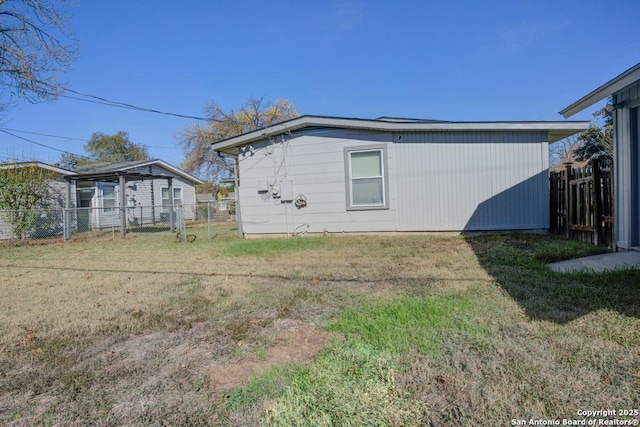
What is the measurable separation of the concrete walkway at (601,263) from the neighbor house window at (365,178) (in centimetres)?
445

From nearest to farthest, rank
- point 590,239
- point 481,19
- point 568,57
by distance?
point 590,239, point 481,19, point 568,57

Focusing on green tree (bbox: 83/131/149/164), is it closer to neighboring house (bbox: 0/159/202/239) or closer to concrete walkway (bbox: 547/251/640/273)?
neighboring house (bbox: 0/159/202/239)

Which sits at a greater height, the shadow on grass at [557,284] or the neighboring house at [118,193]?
the neighboring house at [118,193]

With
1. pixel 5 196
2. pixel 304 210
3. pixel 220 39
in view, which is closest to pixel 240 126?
pixel 220 39

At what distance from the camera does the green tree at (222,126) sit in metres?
26.9

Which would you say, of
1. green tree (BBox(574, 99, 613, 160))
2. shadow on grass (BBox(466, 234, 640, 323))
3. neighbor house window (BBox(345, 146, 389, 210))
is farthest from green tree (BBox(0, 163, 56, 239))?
green tree (BBox(574, 99, 613, 160))

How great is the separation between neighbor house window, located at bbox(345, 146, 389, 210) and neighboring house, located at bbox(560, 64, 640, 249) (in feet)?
15.0

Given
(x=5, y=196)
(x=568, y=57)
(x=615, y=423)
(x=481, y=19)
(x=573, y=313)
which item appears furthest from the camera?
(x=568, y=57)

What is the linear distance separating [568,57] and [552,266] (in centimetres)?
1159

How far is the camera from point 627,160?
16.5 ft

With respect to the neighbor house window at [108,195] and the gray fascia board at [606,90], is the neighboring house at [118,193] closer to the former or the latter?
the neighbor house window at [108,195]

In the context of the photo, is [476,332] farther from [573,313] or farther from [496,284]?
[496,284]

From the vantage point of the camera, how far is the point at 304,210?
9406mm

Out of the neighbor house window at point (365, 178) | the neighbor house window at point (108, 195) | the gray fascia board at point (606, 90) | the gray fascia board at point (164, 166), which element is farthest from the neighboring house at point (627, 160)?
the neighbor house window at point (108, 195)
